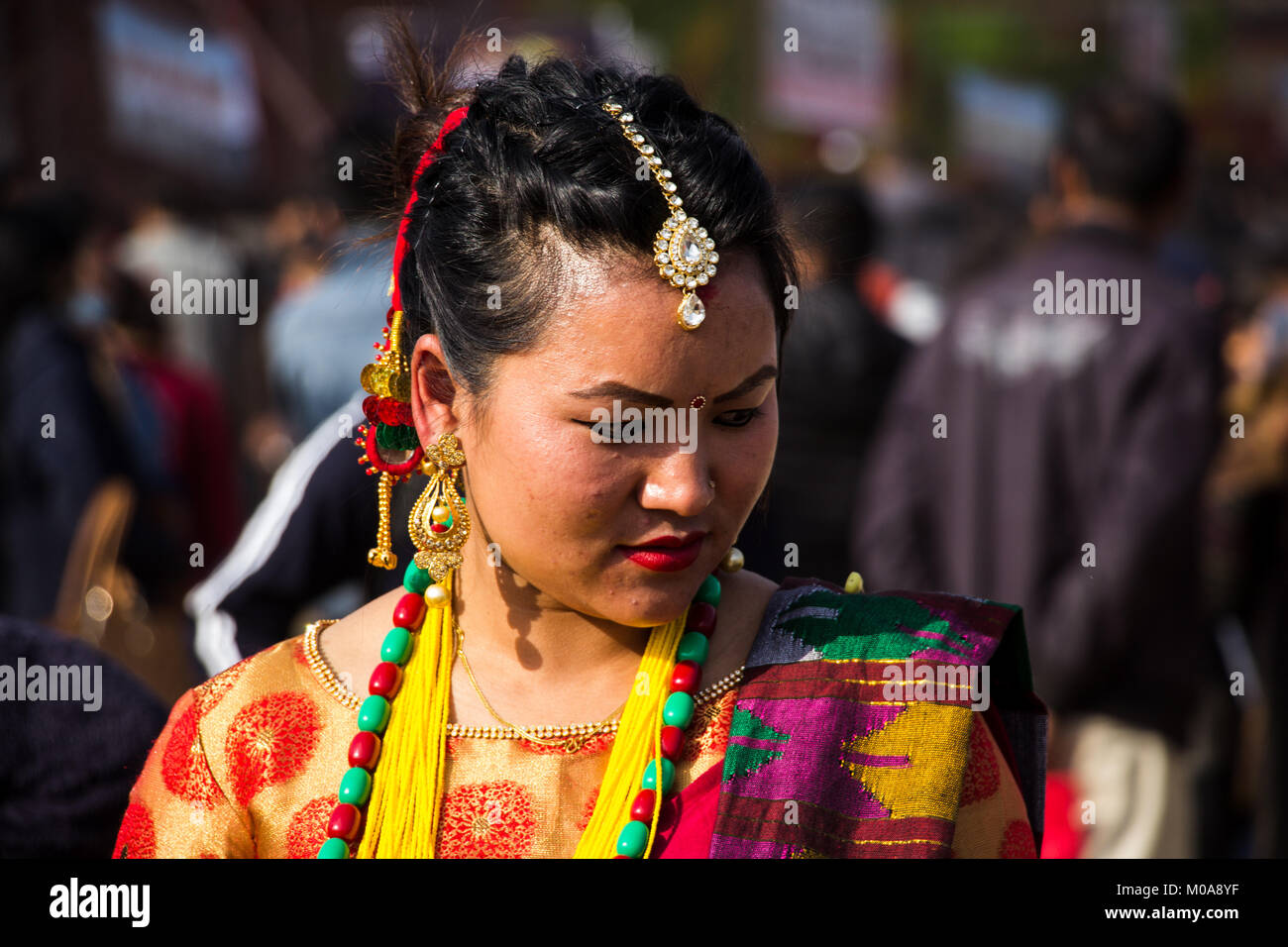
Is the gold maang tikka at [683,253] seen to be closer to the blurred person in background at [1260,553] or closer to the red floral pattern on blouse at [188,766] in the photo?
the red floral pattern on blouse at [188,766]

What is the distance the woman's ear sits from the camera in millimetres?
1831

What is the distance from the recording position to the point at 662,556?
1.72 m

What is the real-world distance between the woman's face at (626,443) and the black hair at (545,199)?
41 mm

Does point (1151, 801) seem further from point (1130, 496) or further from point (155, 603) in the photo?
point (155, 603)

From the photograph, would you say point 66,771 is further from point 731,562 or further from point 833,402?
point 833,402

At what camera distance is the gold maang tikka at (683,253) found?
1.64 m

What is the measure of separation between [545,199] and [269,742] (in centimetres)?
75

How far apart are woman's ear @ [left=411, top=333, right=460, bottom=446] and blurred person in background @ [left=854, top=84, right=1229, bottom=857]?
8.05 feet

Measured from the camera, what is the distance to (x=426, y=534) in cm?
185

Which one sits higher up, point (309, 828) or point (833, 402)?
point (833, 402)

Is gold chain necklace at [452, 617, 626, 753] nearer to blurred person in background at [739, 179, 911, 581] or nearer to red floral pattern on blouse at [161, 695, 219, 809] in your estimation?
red floral pattern on blouse at [161, 695, 219, 809]

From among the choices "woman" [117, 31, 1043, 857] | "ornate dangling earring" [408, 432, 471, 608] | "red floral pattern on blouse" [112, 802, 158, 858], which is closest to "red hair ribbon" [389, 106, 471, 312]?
"woman" [117, 31, 1043, 857]

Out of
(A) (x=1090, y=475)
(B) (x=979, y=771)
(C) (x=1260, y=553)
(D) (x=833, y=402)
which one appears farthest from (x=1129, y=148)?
(B) (x=979, y=771)
